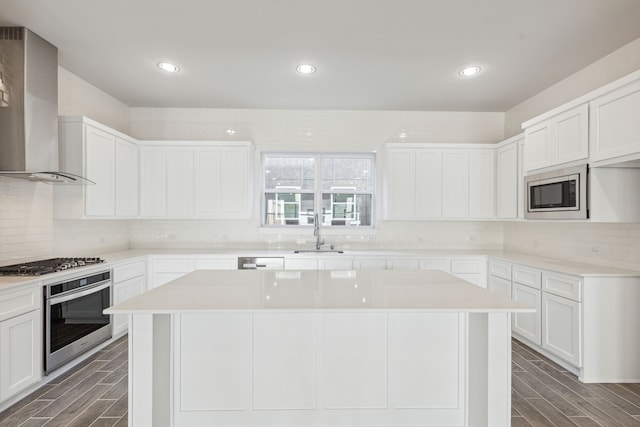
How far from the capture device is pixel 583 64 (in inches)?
124

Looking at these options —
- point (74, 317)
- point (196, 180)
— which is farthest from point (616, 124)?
point (74, 317)

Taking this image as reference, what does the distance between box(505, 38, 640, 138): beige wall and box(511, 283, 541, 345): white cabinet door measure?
2.12 metres

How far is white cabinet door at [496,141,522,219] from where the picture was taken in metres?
3.85

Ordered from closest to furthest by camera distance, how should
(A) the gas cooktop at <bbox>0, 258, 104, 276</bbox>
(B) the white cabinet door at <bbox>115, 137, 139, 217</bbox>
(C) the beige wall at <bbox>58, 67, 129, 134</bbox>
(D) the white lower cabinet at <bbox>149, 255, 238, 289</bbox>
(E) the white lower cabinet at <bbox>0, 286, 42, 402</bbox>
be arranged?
(E) the white lower cabinet at <bbox>0, 286, 42, 402</bbox>
(A) the gas cooktop at <bbox>0, 258, 104, 276</bbox>
(C) the beige wall at <bbox>58, 67, 129, 134</bbox>
(B) the white cabinet door at <bbox>115, 137, 139, 217</bbox>
(D) the white lower cabinet at <bbox>149, 255, 238, 289</bbox>

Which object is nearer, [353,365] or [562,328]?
[353,365]

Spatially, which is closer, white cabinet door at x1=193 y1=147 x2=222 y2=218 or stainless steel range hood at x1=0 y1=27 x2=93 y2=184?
stainless steel range hood at x1=0 y1=27 x2=93 y2=184

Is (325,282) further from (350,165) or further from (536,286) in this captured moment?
(350,165)

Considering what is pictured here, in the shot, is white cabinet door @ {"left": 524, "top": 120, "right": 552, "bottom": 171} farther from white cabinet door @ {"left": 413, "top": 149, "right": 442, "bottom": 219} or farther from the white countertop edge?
the white countertop edge

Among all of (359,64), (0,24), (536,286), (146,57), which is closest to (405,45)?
(359,64)

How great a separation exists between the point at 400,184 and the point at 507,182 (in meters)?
1.32

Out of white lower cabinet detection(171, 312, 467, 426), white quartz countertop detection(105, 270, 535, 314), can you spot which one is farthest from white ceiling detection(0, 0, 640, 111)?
white lower cabinet detection(171, 312, 467, 426)

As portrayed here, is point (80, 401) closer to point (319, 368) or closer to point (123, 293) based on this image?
point (123, 293)

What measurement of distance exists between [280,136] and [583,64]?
3.55 metres

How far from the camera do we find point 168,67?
3232 mm
